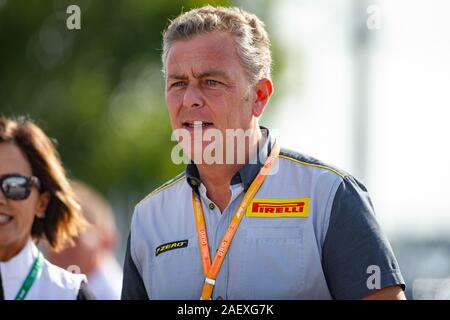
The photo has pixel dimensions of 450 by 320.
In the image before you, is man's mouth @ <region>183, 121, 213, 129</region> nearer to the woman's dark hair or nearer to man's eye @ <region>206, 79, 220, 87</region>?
man's eye @ <region>206, 79, 220, 87</region>

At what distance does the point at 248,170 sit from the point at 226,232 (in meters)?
0.32

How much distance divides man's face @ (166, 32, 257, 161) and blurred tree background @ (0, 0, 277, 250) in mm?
16009

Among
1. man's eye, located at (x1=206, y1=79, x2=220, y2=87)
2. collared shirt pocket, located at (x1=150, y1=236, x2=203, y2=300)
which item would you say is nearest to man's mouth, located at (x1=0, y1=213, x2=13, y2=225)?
collared shirt pocket, located at (x1=150, y1=236, x2=203, y2=300)

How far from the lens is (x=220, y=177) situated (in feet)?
15.7

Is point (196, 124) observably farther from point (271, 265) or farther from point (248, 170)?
point (271, 265)

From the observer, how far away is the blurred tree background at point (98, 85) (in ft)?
68.4

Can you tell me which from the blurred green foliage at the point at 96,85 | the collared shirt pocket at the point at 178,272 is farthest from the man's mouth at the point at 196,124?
the blurred green foliage at the point at 96,85

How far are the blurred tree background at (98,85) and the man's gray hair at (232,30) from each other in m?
15.9

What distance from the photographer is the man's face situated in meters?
4.62

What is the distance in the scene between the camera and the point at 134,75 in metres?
21.2

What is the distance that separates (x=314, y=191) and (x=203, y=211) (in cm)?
59

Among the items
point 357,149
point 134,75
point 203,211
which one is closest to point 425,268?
point 357,149
